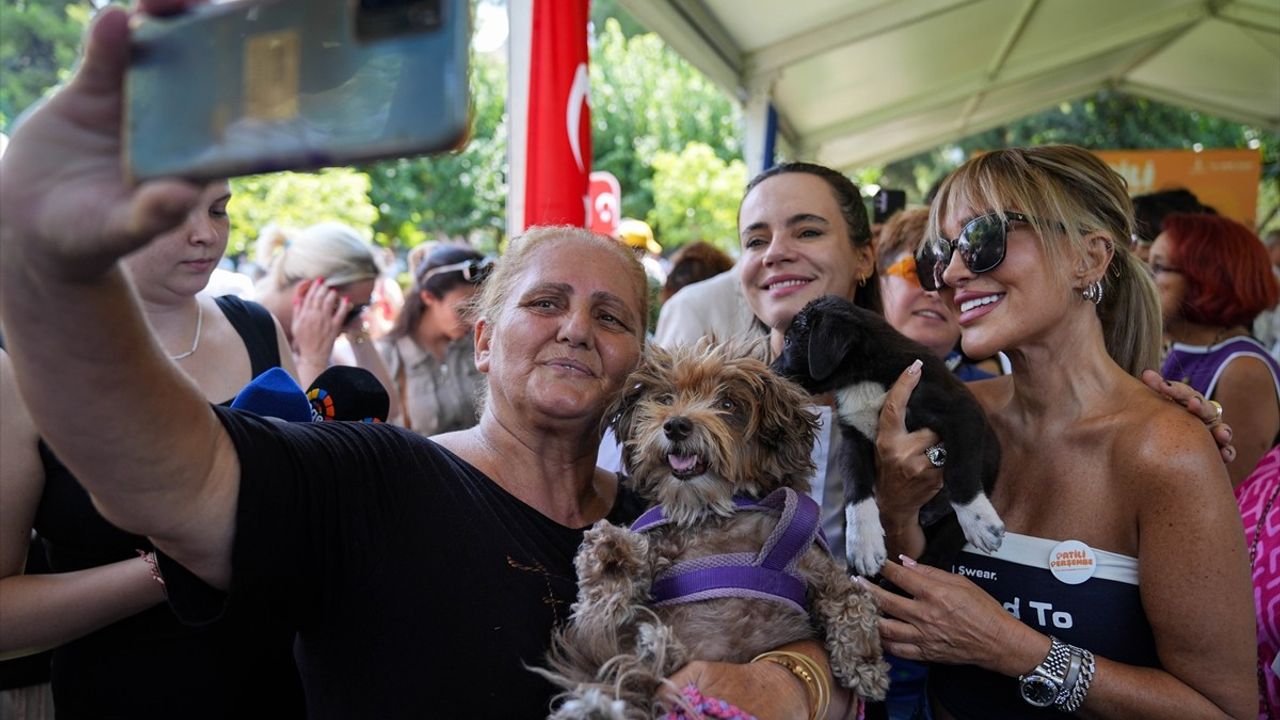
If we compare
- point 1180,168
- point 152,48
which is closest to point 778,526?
point 152,48

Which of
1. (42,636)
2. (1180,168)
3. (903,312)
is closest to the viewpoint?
(42,636)

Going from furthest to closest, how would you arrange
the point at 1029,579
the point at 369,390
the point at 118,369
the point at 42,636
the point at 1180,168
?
the point at 1180,168
the point at 369,390
the point at 1029,579
the point at 42,636
the point at 118,369

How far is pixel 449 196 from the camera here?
109 ft

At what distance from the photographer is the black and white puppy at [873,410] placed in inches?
103

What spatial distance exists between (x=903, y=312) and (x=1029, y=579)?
199 centimetres

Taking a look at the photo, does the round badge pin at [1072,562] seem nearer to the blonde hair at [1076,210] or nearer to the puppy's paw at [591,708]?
the blonde hair at [1076,210]

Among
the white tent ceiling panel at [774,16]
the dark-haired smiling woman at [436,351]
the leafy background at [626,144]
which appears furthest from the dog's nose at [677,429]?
the leafy background at [626,144]

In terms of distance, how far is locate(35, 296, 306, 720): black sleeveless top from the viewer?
7.45ft

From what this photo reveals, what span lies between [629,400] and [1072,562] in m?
1.31

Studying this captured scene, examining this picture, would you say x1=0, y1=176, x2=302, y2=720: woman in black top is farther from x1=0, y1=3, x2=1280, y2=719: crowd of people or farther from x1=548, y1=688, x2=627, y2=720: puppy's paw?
x1=548, y1=688, x2=627, y2=720: puppy's paw

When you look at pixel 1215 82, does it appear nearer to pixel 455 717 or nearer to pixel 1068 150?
pixel 1068 150

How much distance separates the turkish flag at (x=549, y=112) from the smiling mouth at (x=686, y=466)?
2.25m

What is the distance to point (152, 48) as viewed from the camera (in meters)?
0.94

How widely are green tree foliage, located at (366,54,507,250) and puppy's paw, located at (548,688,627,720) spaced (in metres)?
30.8
